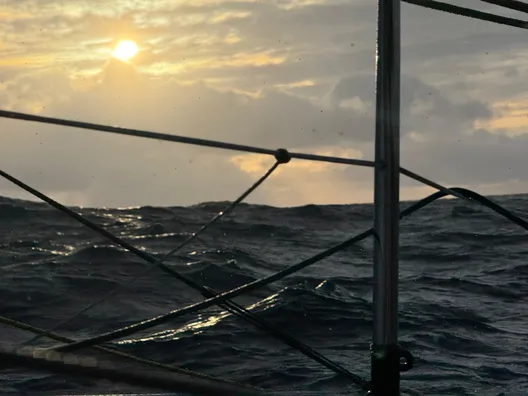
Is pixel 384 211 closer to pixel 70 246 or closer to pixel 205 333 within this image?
pixel 205 333

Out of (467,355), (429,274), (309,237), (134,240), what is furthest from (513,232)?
(467,355)

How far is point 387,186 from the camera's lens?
15.9ft

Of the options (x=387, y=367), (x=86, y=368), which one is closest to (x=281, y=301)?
(x=387, y=367)

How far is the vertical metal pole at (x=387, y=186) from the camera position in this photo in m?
4.87

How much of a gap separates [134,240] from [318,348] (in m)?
14.8

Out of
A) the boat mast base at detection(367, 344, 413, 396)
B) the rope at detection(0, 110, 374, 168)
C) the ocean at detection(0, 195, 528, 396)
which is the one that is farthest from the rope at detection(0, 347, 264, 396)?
the boat mast base at detection(367, 344, 413, 396)

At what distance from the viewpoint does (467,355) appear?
12.1 metres

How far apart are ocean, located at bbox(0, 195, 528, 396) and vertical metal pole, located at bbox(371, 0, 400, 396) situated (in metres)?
1.37

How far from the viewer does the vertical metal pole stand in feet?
16.0

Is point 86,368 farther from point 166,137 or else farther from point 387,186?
point 387,186

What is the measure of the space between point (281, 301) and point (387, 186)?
36.0ft

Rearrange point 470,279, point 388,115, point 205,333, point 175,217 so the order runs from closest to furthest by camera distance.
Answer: point 388,115 < point 205,333 < point 470,279 < point 175,217

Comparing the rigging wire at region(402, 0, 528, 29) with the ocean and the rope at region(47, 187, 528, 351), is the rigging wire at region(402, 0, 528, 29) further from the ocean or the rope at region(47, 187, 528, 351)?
the ocean

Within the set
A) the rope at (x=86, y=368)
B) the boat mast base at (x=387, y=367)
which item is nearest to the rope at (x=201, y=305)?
the rope at (x=86, y=368)
